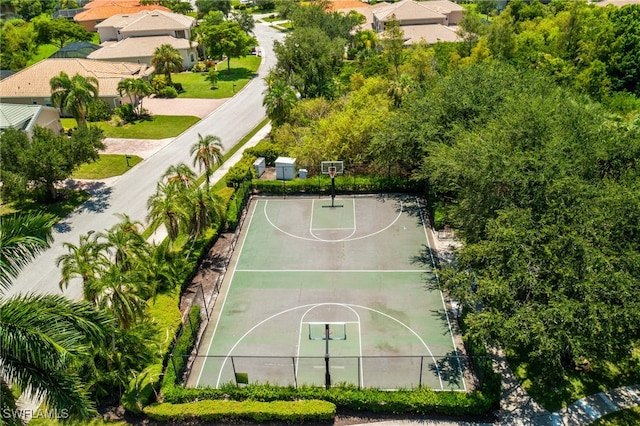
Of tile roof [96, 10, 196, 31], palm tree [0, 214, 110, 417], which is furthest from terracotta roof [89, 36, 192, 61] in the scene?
palm tree [0, 214, 110, 417]

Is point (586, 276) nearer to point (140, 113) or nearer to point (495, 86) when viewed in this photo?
point (495, 86)

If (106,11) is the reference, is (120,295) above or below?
below

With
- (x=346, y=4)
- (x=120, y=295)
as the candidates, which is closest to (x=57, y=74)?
(x=120, y=295)

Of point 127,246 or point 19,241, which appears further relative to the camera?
point 127,246

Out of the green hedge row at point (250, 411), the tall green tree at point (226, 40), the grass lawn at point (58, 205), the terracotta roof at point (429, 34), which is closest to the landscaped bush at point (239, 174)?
the grass lawn at point (58, 205)

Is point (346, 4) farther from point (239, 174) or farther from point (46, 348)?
point (46, 348)

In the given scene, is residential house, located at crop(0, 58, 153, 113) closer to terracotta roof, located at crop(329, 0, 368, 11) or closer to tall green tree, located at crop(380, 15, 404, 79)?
tall green tree, located at crop(380, 15, 404, 79)

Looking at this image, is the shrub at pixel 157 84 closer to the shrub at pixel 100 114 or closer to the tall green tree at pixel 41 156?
the shrub at pixel 100 114
